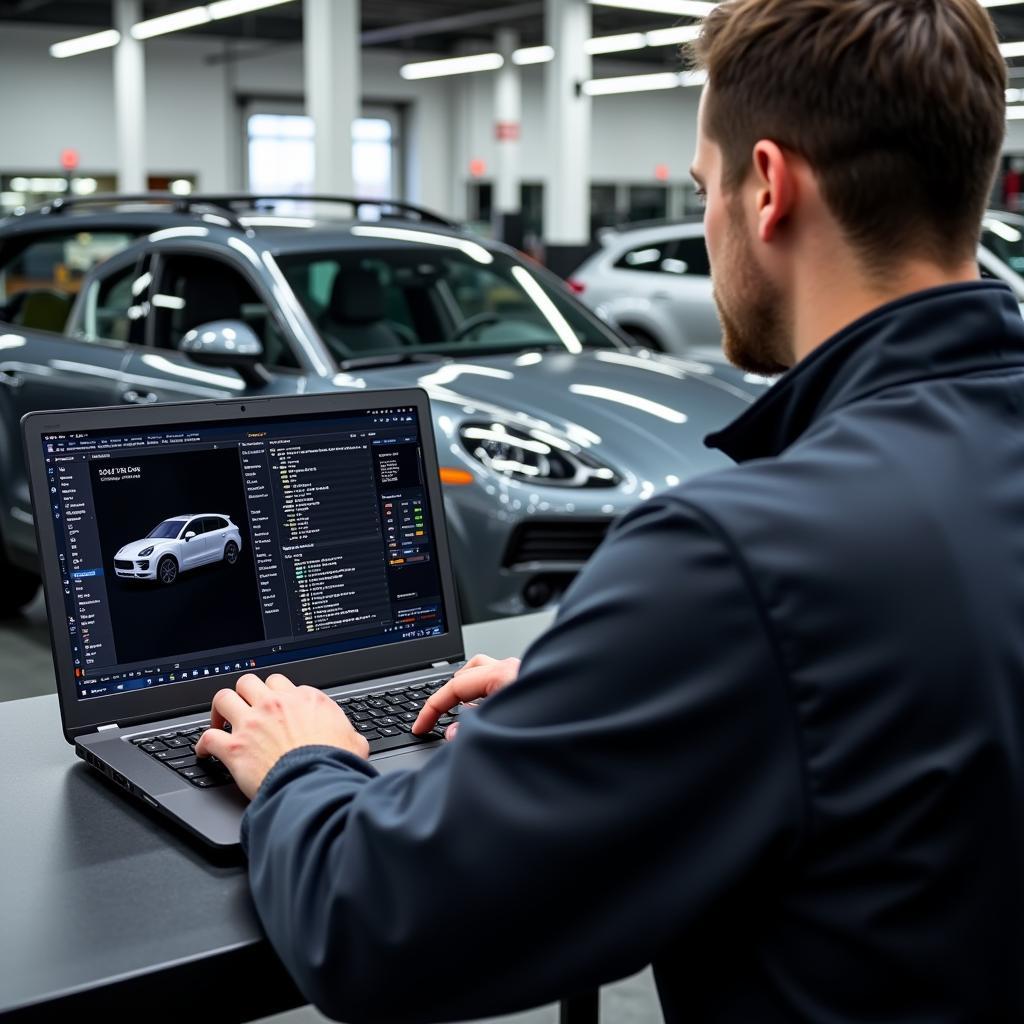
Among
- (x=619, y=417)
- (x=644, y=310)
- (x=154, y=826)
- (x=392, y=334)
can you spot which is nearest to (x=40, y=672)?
(x=392, y=334)

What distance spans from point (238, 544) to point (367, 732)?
0.88ft

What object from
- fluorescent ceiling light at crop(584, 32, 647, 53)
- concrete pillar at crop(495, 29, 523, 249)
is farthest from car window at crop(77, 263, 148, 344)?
concrete pillar at crop(495, 29, 523, 249)

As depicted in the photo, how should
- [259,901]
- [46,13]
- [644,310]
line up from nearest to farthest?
[259,901] < [644,310] < [46,13]

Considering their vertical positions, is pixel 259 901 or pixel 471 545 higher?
pixel 259 901

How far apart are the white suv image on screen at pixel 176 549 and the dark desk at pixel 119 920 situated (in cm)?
24

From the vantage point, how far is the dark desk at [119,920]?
111 cm

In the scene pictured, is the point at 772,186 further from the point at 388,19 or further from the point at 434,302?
the point at 388,19

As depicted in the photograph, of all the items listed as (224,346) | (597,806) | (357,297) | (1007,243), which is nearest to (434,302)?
(357,297)

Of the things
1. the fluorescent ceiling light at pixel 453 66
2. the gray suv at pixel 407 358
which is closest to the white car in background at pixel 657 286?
the gray suv at pixel 407 358

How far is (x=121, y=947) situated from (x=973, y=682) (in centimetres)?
69

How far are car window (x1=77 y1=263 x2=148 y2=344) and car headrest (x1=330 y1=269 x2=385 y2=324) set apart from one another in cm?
81

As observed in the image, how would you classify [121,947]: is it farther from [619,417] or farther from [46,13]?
[46,13]

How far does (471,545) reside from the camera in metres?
3.82

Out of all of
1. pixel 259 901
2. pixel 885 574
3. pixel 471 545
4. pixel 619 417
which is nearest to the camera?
pixel 885 574
